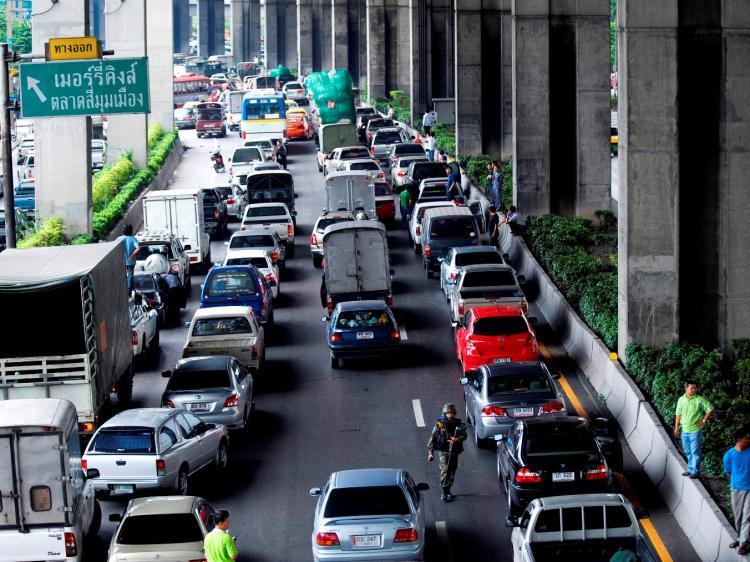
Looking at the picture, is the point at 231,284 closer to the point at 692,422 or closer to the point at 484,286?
the point at 484,286

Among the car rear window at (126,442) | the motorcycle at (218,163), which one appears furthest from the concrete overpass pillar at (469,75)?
the car rear window at (126,442)

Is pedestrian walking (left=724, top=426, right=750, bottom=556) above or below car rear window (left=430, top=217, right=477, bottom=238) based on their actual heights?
below

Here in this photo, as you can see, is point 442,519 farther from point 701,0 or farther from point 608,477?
point 701,0

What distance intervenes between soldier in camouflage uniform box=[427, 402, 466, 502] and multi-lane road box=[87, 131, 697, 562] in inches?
13.2

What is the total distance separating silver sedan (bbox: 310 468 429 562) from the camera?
18109 millimetres

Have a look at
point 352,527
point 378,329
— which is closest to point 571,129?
point 378,329

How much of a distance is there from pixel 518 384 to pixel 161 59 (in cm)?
5871

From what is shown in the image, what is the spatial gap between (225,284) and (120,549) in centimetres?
1793

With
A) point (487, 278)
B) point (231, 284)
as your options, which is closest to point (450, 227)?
point (487, 278)

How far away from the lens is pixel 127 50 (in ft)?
211

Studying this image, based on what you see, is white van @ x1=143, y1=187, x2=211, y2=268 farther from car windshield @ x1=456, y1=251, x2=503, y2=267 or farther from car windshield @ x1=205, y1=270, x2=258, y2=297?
car windshield @ x1=456, y1=251, x2=503, y2=267

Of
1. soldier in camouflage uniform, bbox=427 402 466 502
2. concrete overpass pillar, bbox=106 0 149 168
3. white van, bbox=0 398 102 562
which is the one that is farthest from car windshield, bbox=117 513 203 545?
concrete overpass pillar, bbox=106 0 149 168

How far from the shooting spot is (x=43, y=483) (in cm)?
1842

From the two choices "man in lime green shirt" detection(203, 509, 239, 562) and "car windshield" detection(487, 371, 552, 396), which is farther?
"car windshield" detection(487, 371, 552, 396)
